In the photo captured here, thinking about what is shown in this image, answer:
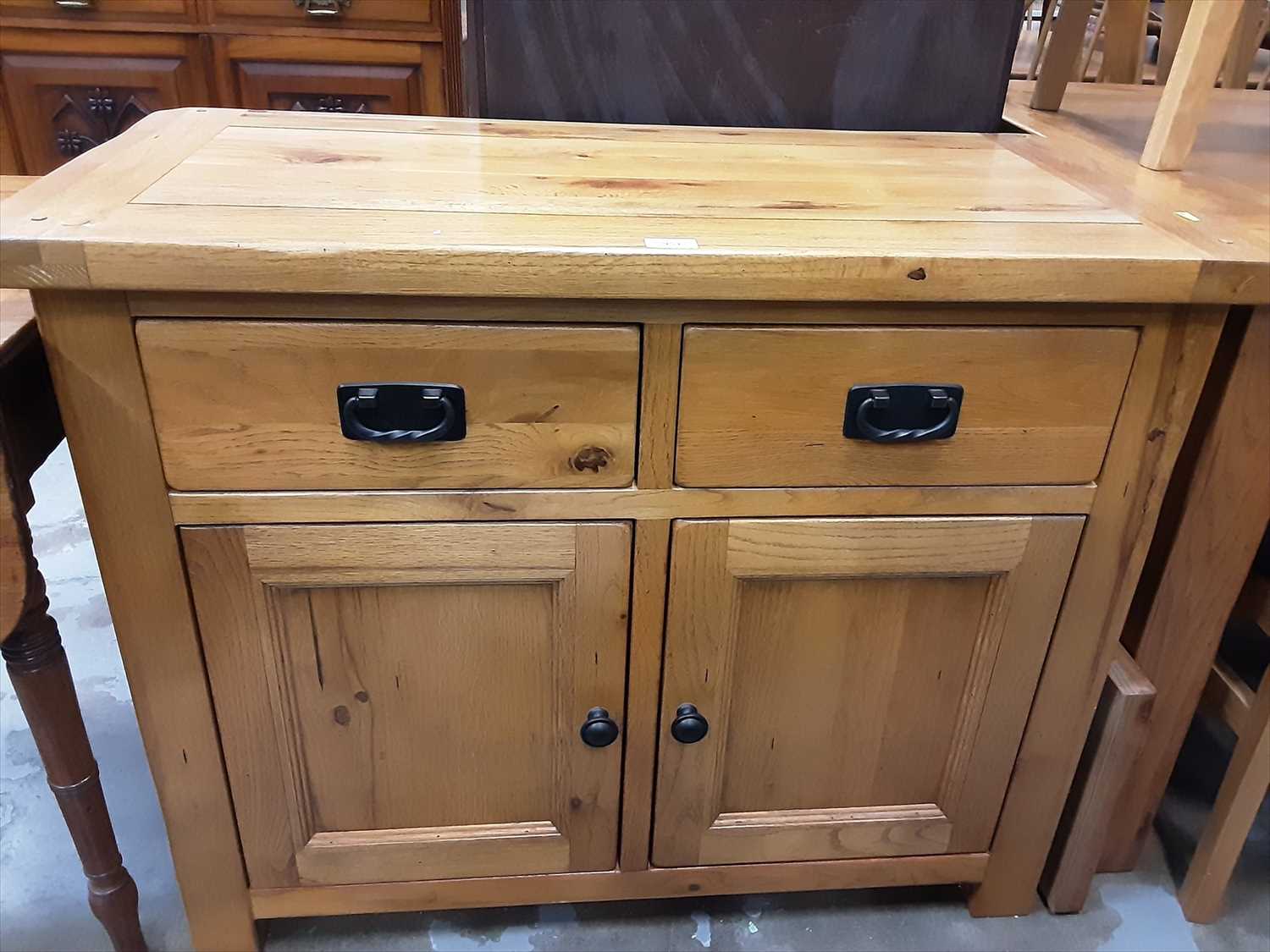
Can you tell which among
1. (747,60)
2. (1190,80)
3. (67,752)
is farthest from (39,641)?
(1190,80)

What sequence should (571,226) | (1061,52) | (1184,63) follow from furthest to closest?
1. (1061,52)
2. (1184,63)
3. (571,226)

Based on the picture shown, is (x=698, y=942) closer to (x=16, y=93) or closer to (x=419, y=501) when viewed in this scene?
(x=419, y=501)

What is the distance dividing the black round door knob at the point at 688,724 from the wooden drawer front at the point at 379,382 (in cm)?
28

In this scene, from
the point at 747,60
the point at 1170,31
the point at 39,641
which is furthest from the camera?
the point at 1170,31

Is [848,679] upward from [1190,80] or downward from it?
downward

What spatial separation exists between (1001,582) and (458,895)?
671mm

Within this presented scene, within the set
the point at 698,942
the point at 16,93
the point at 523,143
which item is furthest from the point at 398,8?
the point at 698,942

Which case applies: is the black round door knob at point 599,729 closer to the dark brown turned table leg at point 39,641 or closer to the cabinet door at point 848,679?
the cabinet door at point 848,679

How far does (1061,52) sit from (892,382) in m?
0.81

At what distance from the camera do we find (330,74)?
2072 millimetres

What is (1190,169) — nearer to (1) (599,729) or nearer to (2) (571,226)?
(2) (571,226)

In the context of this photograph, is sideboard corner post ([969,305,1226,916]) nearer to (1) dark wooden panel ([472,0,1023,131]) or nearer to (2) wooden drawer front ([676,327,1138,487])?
(2) wooden drawer front ([676,327,1138,487])

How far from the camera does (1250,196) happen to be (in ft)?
3.31

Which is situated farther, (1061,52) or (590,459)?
(1061,52)
